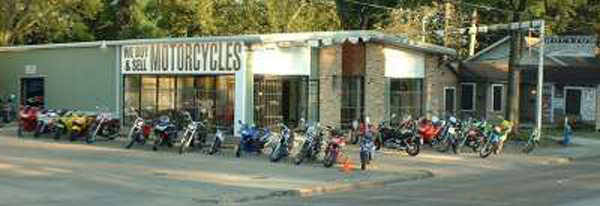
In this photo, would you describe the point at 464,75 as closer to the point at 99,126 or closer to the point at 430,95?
the point at 430,95

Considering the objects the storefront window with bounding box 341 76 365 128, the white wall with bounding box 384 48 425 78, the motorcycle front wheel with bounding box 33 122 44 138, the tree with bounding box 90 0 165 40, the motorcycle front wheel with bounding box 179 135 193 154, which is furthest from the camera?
the tree with bounding box 90 0 165 40

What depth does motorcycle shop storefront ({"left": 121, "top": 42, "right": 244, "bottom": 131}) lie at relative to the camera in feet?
94.6

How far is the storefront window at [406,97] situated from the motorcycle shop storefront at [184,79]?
7334 millimetres

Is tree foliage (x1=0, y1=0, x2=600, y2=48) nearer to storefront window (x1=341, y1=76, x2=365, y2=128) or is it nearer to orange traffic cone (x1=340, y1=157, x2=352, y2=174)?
storefront window (x1=341, y1=76, x2=365, y2=128)

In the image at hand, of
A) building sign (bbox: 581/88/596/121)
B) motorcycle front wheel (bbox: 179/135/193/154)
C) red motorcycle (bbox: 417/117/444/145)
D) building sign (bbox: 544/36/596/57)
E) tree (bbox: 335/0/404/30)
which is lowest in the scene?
motorcycle front wheel (bbox: 179/135/193/154)

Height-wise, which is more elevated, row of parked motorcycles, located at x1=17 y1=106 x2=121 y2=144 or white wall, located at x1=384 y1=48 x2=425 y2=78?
white wall, located at x1=384 y1=48 x2=425 y2=78

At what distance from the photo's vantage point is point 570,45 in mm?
30594

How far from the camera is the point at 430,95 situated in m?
35.5

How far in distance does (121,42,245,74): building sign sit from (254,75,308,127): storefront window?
111cm

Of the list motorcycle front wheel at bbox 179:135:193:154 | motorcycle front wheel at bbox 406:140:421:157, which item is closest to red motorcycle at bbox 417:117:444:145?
motorcycle front wheel at bbox 406:140:421:157

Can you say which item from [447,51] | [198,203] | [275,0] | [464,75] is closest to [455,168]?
[198,203]

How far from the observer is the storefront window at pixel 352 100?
3231 centimetres

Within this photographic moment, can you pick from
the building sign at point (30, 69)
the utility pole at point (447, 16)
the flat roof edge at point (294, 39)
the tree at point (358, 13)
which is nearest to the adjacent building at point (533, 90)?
the utility pole at point (447, 16)

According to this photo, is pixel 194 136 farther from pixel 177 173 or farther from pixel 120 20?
pixel 120 20
